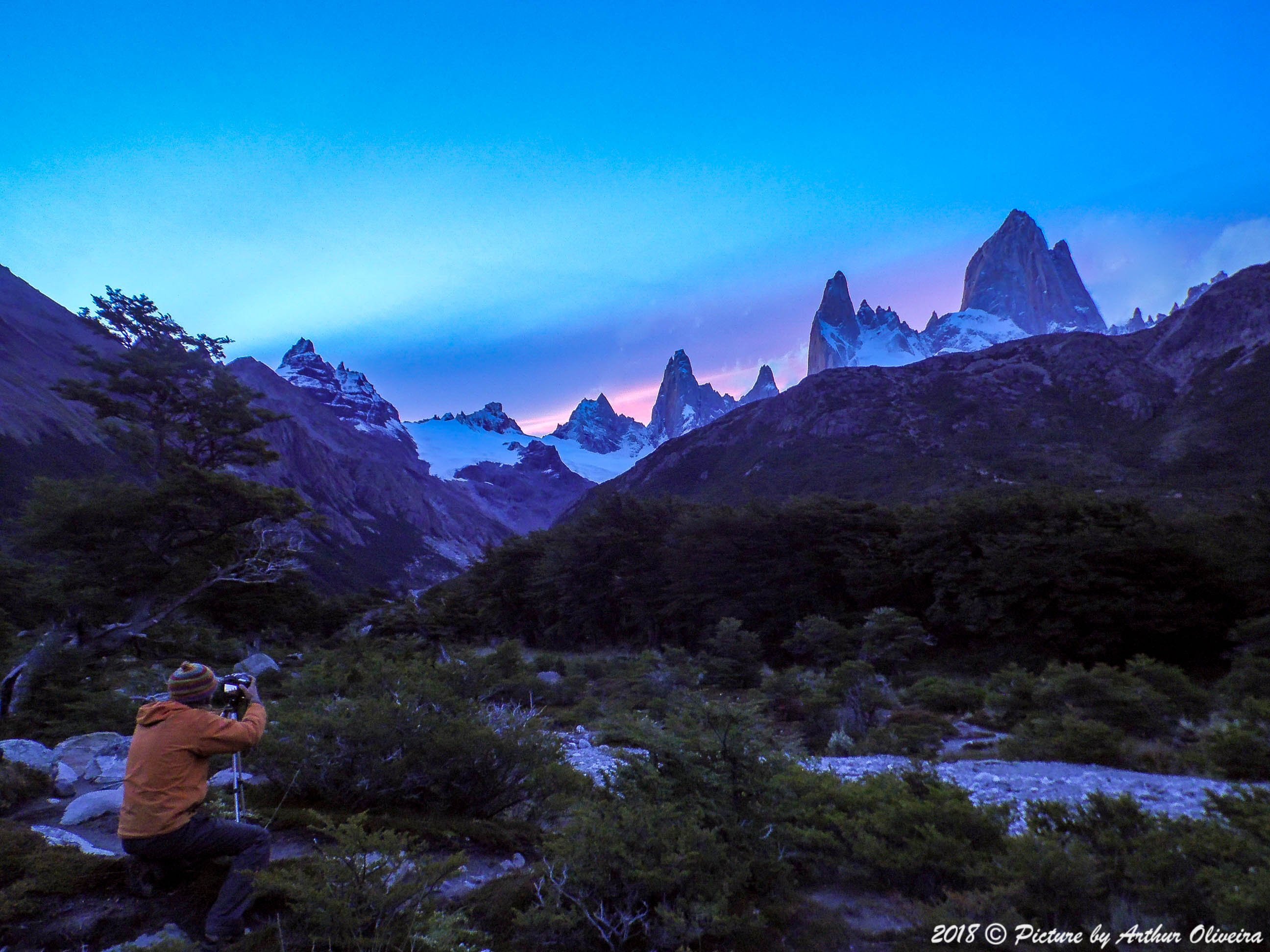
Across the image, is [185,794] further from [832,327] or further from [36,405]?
[832,327]

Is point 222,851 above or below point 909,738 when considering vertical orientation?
above

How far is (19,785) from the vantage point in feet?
16.4

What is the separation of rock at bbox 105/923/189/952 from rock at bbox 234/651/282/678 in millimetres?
11167

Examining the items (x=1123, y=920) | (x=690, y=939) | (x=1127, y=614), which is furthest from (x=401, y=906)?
(x=1127, y=614)

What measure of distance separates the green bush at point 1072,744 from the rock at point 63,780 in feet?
30.1

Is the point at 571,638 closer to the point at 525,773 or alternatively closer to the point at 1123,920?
the point at 525,773

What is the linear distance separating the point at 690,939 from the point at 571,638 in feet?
69.9

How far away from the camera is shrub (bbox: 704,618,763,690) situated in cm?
1327

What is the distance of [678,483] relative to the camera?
241 feet

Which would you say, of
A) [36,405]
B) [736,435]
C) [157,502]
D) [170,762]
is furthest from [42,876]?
Result: [36,405]

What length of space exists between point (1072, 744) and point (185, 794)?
794 centimetres

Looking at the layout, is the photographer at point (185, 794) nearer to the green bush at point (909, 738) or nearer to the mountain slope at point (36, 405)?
the green bush at point (909, 738)

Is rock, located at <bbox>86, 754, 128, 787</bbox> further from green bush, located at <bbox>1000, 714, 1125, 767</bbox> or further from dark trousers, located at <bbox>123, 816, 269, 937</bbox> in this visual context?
green bush, located at <bbox>1000, 714, 1125, 767</bbox>

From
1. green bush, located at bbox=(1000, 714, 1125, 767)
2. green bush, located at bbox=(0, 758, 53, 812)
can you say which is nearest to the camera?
green bush, located at bbox=(0, 758, 53, 812)
